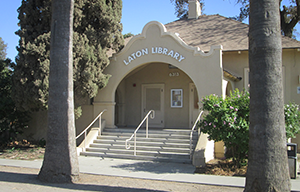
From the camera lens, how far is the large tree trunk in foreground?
7.08 meters

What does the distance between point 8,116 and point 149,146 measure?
6646mm

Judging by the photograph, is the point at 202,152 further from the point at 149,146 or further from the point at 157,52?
the point at 157,52

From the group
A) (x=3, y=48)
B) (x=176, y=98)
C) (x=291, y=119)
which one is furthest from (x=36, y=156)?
(x=3, y=48)

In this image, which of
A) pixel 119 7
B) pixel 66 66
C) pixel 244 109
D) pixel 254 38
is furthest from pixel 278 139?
pixel 119 7

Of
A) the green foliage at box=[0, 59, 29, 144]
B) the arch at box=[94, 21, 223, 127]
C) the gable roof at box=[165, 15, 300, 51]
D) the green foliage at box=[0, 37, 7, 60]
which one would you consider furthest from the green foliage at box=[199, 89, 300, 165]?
the green foliage at box=[0, 37, 7, 60]

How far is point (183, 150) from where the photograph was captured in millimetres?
10195

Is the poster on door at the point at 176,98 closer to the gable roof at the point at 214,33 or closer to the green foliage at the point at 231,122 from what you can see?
the gable roof at the point at 214,33

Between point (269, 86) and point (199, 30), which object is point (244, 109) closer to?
point (269, 86)

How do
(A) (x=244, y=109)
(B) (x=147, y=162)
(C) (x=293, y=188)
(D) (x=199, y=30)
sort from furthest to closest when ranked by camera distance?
(D) (x=199, y=30) < (B) (x=147, y=162) < (A) (x=244, y=109) < (C) (x=293, y=188)

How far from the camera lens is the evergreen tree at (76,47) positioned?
10.5 metres

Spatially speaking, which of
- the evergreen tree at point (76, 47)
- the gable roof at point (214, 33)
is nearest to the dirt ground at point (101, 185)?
the evergreen tree at point (76, 47)

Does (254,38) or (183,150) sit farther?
(183,150)

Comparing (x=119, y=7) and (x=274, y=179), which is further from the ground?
(x=119, y=7)

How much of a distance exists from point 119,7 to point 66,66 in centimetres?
636
